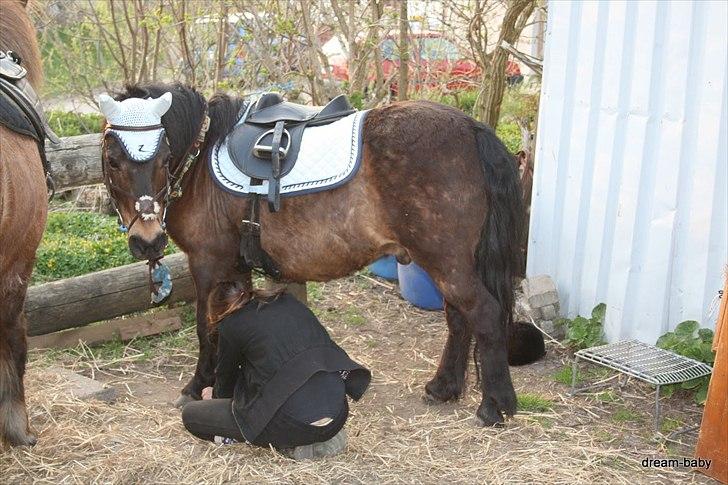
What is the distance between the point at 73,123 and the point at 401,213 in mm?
7399

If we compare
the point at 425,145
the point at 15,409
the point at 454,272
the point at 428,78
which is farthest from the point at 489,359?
the point at 428,78

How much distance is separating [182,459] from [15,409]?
835 mm

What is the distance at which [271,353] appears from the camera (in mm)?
3773

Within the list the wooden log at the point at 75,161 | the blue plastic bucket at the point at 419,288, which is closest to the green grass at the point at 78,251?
the wooden log at the point at 75,161

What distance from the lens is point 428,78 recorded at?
9547 millimetres

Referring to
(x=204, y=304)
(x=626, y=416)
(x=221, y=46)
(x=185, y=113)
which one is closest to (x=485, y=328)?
(x=626, y=416)

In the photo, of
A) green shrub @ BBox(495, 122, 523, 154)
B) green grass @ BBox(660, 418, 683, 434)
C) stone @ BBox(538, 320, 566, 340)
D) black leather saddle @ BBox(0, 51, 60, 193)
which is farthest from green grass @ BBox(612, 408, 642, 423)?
green shrub @ BBox(495, 122, 523, 154)

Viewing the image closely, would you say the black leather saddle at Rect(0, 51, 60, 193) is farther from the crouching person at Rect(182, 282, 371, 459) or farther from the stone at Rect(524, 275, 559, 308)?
the stone at Rect(524, 275, 559, 308)

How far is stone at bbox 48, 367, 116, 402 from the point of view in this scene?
466cm

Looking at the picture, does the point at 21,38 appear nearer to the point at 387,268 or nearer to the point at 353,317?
the point at 353,317

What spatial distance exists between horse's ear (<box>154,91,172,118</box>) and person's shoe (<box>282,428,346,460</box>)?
184 cm

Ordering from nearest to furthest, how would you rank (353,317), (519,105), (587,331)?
(587,331) < (353,317) < (519,105)

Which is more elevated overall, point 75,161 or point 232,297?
point 75,161

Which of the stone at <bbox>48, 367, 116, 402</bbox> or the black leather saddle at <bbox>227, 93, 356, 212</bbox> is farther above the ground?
the black leather saddle at <bbox>227, 93, 356, 212</bbox>
